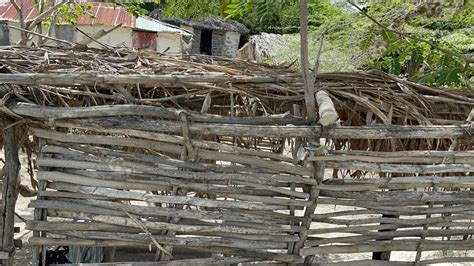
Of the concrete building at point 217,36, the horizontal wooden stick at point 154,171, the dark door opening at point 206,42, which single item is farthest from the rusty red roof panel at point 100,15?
the horizontal wooden stick at point 154,171

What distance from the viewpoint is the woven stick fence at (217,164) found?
2717 mm

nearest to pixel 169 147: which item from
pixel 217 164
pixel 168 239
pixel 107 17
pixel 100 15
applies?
pixel 217 164

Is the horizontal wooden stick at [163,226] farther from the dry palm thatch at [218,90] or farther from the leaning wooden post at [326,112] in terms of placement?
the leaning wooden post at [326,112]

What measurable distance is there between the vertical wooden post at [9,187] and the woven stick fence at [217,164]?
1.02 feet

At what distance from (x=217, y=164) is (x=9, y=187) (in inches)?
53.6

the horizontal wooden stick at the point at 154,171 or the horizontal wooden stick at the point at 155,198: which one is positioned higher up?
the horizontal wooden stick at the point at 154,171

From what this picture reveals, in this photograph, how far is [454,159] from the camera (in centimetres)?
298

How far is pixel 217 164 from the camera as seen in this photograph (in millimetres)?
2834

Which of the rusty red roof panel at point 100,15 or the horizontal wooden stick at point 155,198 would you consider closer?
the horizontal wooden stick at point 155,198

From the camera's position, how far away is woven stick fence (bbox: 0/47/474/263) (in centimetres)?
272

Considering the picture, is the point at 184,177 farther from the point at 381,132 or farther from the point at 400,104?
the point at 400,104

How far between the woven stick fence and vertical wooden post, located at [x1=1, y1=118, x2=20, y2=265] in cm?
31

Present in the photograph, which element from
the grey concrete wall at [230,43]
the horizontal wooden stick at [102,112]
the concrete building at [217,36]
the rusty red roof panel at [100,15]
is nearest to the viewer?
the horizontal wooden stick at [102,112]

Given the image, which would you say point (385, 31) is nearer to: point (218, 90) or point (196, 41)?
point (218, 90)
